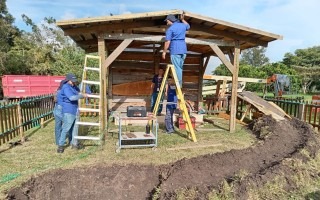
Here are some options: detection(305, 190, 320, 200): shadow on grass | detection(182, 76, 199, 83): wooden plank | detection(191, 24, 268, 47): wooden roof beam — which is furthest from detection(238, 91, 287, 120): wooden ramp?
detection(305, 190, 320, 200): shadow on grass

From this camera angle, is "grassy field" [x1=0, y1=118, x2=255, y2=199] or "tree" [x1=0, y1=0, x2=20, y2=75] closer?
"grassy field" [x1=0, y1=118, x2=255, y2=199]

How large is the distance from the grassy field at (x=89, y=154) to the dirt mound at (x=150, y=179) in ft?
1.28

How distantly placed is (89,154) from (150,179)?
5.95 ft

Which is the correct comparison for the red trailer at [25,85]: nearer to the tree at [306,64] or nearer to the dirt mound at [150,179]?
the dirt mound at [150,179]

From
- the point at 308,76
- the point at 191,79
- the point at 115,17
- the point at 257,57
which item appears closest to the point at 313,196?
the point at 115,17

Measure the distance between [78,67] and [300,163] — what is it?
20.1m

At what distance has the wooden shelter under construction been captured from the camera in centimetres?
730

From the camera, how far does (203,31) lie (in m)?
8.20

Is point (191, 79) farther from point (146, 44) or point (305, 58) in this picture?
point (305, 58)

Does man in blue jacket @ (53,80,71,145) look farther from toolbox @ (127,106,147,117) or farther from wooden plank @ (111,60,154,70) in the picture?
wooden plank @ (111,60,154,70)

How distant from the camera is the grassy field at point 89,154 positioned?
5.01 metres

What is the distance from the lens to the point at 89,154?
5957 millimetres

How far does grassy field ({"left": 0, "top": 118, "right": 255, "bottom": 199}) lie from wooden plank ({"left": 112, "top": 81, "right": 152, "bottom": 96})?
3394mm


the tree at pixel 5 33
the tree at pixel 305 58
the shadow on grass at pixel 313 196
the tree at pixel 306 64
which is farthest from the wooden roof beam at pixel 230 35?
the tree at pixel 305 58
